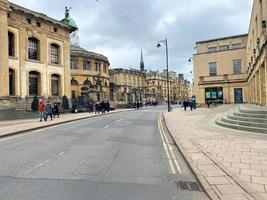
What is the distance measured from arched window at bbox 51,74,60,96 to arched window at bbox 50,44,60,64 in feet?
6.94

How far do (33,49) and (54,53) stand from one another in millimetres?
4460

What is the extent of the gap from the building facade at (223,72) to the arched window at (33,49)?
28694mm

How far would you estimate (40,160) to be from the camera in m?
9.55

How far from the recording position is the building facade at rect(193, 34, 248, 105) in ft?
182

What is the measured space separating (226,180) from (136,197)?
199 centimetres

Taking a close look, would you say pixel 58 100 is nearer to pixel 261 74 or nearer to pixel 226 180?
pixel 261 74

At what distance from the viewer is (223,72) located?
57.3 m

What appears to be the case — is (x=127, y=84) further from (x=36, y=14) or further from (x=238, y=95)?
(x=36, y=14)

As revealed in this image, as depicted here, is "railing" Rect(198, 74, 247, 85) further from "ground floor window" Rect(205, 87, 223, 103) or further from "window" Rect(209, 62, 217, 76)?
"ground floor window" Rect(205, 87, 223, 103)

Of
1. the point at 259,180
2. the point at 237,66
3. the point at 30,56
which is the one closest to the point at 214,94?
the point at 237,66

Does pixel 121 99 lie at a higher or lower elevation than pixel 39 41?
lower

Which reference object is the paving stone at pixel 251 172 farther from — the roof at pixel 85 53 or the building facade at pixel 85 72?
the roof at pixel 85 53

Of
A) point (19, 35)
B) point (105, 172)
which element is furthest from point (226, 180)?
point (19, 35)

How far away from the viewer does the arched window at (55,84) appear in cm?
4716
